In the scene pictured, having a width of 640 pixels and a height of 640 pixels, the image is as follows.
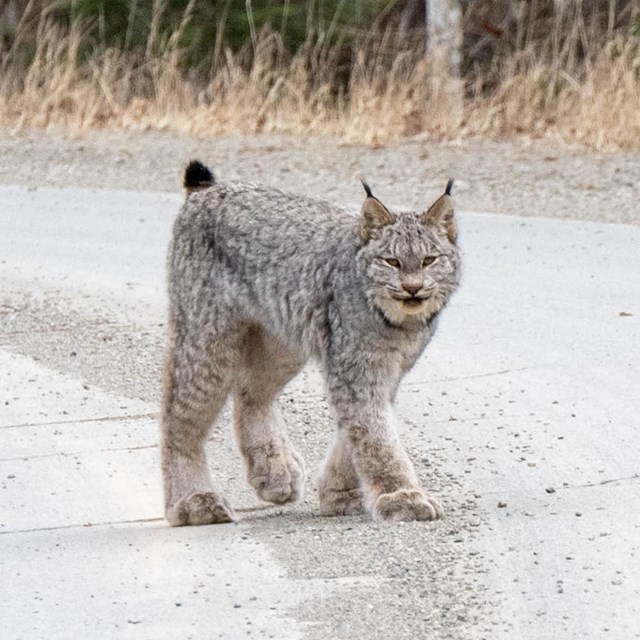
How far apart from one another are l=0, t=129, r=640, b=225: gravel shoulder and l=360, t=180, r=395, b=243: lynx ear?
6.30 m

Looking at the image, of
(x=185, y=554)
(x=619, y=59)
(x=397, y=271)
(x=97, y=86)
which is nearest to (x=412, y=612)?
(x=185, y=554)

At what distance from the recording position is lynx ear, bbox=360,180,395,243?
570cm

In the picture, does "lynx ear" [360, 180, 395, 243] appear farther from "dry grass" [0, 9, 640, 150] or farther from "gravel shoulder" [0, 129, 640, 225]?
"dry grass" [0, 9, 640, 150]

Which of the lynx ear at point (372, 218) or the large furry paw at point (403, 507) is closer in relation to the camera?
Result: the large furry paw at point (403, 507)

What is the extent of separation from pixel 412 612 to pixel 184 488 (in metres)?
1.44

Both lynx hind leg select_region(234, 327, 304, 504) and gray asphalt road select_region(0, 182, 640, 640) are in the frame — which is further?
lynx hind leg select_region(234, 327, 304, 504)

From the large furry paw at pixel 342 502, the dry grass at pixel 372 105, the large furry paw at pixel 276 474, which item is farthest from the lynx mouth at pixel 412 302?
the dry grass at pixel 372 105

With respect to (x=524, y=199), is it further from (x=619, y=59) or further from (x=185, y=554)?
(x=185, y=554)

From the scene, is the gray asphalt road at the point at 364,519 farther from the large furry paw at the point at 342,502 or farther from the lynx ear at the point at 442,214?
the lynx ear at the point at 442,214

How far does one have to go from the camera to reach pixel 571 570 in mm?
5012

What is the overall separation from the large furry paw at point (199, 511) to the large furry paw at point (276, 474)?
0.30 metres

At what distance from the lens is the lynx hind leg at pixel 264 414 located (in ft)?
20.1

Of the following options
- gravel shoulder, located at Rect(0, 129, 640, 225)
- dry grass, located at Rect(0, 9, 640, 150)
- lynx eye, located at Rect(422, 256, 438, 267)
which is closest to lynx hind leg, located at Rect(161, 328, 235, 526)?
lynx eye, located at Rect(422, 256, 438, 267)

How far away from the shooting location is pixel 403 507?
5449 millimetres
